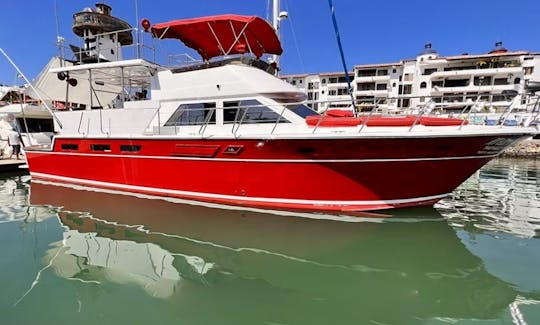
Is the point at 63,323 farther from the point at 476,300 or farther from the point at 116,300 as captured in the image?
the point at 476,300

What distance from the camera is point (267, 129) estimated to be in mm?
6906

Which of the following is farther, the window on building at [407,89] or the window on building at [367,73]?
the window on building at [367,73]

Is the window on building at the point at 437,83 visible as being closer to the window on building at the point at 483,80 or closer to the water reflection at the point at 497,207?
the window on building at the point at 483,80

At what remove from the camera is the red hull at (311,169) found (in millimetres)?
5973

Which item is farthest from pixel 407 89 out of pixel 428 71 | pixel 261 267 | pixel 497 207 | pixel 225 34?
pixel 261 267

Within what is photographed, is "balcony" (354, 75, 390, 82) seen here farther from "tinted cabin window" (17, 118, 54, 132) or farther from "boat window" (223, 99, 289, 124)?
"boat window" (223, 99, 289, 124)

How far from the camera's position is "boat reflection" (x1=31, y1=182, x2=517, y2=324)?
358 cm

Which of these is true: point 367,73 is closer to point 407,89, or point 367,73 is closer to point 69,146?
point 407,89

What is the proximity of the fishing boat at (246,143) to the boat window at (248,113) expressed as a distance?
0.02 metres

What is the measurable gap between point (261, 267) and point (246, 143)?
9.76ft

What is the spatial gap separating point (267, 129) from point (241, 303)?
4.08 m

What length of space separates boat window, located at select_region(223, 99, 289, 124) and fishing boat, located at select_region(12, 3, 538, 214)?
0.08 ft

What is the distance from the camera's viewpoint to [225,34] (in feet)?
26.9

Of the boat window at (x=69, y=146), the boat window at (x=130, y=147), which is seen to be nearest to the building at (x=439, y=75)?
the boat window at (x=69, y=146)
